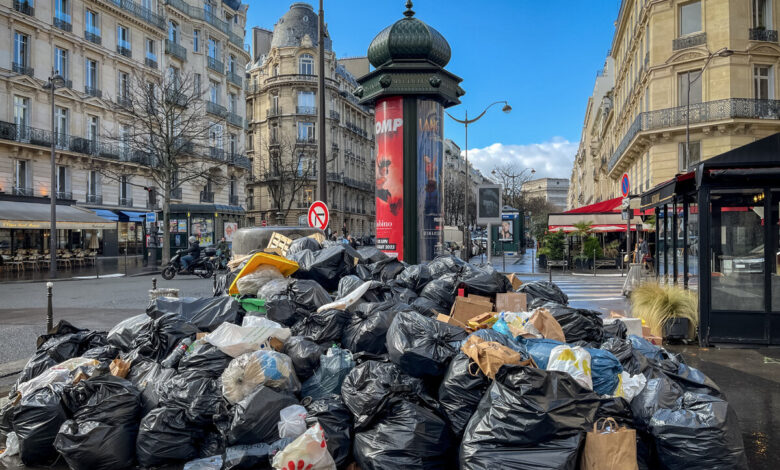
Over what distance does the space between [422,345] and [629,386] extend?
1.52m

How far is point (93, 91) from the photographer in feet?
99.5

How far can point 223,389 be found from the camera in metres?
3.84

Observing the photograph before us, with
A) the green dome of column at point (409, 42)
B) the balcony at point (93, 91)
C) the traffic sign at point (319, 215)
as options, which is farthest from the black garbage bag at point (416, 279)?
the balcony at point (93, 91)

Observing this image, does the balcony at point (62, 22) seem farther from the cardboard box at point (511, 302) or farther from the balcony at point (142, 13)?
the cardboard box at point (511, 302)

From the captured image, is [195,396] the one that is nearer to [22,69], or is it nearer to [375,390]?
[375,390]

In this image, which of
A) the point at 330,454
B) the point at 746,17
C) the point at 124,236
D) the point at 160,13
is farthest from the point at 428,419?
the point at 160,13

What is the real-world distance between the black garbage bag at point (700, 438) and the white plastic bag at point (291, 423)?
7.76ft

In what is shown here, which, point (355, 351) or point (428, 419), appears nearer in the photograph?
point (428, 419)

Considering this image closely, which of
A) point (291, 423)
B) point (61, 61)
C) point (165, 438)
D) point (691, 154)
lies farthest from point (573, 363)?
point (61, 61)

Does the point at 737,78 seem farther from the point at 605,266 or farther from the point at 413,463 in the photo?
the point at 413,463

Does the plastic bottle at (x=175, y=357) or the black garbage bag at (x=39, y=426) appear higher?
the plastic bottle at (x=175, y=357)

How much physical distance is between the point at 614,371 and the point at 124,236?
111ft

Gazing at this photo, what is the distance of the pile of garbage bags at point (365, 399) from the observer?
326cm

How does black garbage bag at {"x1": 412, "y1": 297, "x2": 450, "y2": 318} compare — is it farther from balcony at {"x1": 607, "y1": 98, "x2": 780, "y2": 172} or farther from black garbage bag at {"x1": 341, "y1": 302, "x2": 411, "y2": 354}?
balcony at {"x1": 607, "y1": 98, "x2": 780, "y2": 172}
